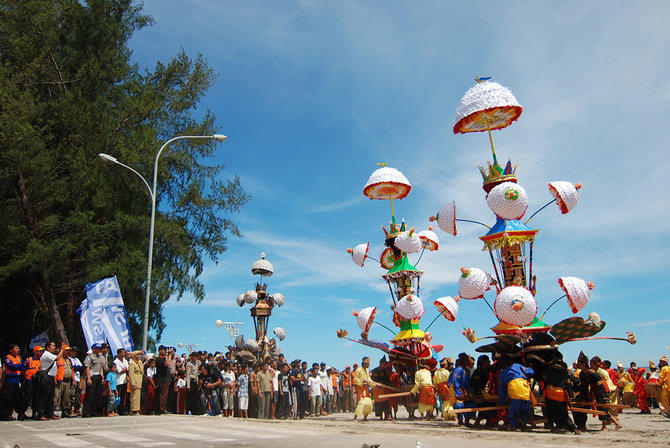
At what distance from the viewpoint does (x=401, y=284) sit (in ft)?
54.4

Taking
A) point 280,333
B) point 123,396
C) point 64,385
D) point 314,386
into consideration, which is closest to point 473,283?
point 314,386

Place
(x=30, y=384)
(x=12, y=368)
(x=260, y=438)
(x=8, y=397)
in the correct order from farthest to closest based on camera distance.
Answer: (x=30, y=384), (x=12, y=368), (x=8, y=397), (x=260, y=438)

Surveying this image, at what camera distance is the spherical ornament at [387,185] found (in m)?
17.1

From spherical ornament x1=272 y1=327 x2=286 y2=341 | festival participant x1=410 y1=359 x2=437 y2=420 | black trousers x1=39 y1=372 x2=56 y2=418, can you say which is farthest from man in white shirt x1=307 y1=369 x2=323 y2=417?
spherical ornament x1=272 y1=327 x2=286 y2=341

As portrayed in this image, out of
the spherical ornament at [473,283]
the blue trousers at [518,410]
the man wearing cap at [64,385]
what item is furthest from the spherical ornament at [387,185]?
the man wearing cap at [64,385]

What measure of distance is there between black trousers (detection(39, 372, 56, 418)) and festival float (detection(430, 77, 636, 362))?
33.0 feet

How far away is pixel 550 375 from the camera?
9.81 m

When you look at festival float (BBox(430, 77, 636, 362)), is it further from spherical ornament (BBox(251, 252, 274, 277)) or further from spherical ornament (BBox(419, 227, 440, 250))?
spherical ornament (BBox(251, 252, 274, 277))

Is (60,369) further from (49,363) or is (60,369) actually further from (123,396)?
(123,396)

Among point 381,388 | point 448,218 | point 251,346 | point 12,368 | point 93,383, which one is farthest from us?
point 251,346

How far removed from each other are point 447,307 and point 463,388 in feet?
10.7

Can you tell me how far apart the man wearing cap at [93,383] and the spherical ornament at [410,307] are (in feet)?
28.2

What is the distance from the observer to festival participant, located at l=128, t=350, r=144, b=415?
45.3 ft

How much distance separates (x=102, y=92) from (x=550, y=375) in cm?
2303
